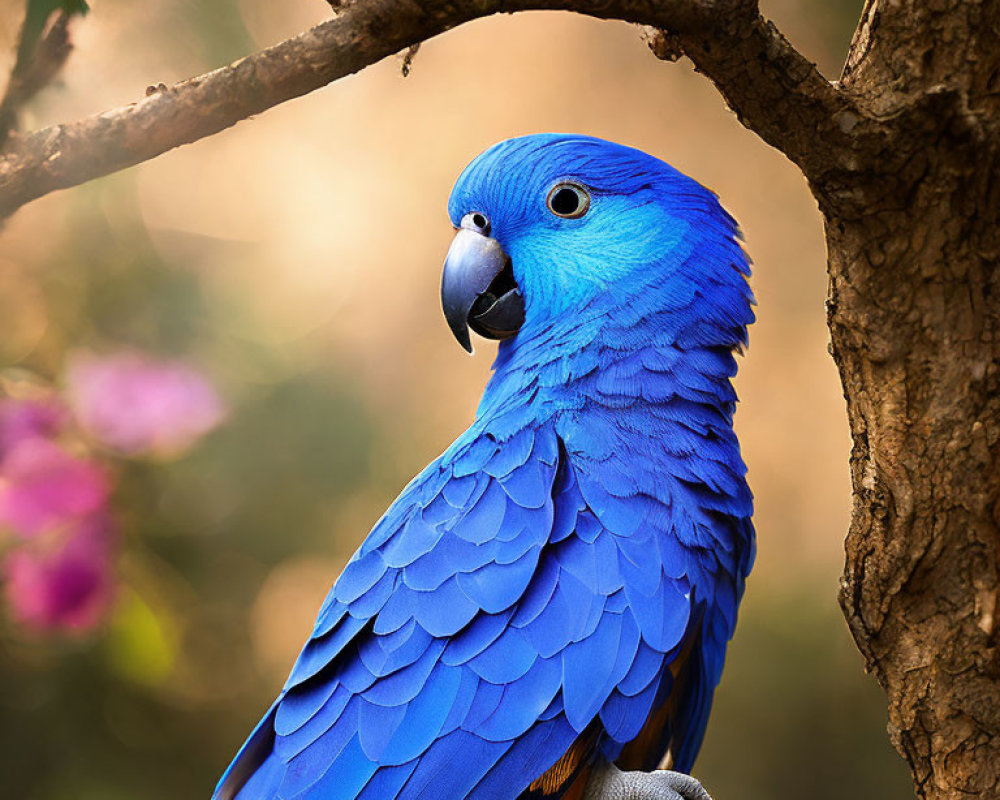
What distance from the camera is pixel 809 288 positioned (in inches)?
94.7

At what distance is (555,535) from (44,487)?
3.21ft

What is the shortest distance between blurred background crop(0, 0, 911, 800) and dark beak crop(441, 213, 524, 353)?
2.46ft

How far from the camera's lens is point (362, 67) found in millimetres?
790

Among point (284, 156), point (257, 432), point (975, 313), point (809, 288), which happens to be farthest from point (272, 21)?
point (975, 313)

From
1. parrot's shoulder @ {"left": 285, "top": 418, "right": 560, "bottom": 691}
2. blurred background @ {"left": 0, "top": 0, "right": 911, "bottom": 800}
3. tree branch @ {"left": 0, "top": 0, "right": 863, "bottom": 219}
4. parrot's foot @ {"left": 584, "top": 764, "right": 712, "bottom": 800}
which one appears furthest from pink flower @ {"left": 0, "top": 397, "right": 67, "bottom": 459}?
parrot's foot @ {"left": 584, "top": 764, "right": 712, "bottom": 800}

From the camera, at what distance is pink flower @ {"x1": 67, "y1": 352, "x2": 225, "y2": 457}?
1.69 m

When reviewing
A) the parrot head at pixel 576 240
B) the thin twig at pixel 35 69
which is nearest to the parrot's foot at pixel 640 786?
the parrot head at pixel 576 240

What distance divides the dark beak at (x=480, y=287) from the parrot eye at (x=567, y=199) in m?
0.09

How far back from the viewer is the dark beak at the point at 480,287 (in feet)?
3.94

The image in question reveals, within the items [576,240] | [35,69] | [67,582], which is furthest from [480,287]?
[67,582]

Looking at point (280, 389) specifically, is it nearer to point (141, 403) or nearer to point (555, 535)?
point (141, 403)

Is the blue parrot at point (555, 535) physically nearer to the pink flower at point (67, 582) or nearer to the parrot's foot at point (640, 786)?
the parrot's foot at point (640, 786)

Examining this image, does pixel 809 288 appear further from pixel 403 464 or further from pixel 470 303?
pixel 470 303

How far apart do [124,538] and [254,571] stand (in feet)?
1.35
